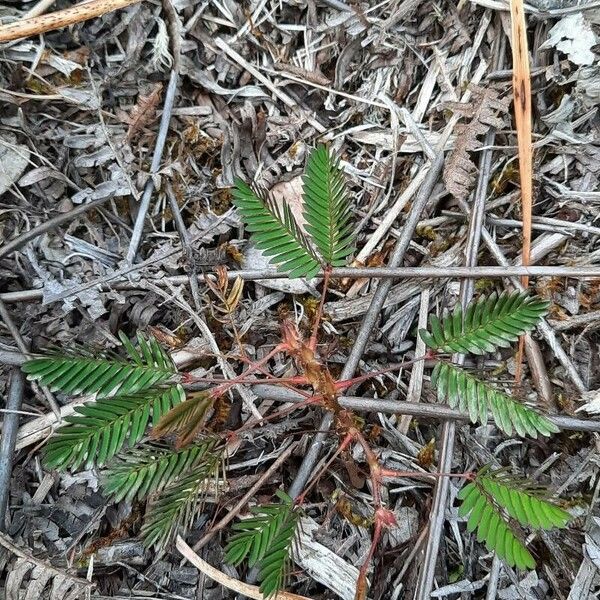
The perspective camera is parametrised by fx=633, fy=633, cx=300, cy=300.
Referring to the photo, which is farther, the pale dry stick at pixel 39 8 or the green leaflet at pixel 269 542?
the pale dry stick at pixel 39 8

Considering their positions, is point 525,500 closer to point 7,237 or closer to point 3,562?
point 3,562

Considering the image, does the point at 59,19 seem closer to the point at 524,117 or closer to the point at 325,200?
the point at 325,200

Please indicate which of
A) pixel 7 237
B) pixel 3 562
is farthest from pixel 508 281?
pixel 3 562

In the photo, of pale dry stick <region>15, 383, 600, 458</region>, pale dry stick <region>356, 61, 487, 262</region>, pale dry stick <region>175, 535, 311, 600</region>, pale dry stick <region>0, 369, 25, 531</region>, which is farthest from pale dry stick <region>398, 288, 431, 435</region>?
pale dry stick <region>0, 369, 25, 531</region>

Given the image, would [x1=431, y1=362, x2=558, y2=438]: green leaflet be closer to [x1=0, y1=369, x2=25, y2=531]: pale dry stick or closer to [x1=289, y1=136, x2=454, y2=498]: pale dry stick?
[x1=289, y1=136, x2=454, y2=498]: pale dry stick

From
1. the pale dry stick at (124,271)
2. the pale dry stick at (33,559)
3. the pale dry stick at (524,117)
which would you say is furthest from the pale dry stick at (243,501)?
the pale dry stick at (524,117)

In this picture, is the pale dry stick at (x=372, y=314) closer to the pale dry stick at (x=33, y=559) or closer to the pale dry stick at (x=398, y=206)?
the pale dry stick at (x=398, y=206)

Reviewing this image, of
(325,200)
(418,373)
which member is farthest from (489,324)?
(325,200)
